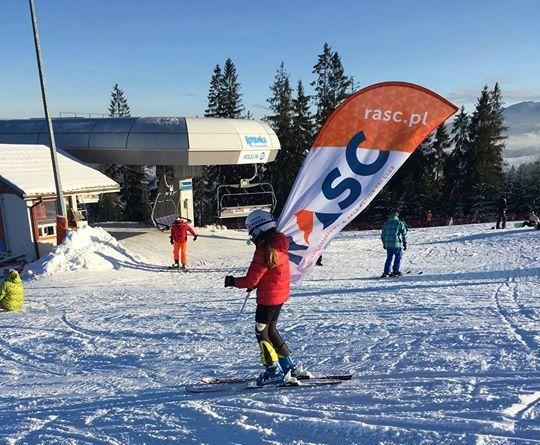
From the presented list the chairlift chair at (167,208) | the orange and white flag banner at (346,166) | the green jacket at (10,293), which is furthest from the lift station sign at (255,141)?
the orange and white flag banner at (346,166)

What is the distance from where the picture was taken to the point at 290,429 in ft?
11.6

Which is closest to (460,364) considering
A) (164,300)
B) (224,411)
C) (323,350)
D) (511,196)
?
(323,350)

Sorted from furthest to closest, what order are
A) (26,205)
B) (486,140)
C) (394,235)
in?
1. (486,140)
2. (26,205)
3. (394,235)

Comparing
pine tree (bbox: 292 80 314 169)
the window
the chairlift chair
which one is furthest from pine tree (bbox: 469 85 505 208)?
the window

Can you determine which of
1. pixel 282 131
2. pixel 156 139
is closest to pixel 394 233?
pixel 156 139

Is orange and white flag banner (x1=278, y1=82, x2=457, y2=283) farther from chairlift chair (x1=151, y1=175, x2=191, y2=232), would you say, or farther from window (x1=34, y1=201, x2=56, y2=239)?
chairlift chair (x1=151, y1=175, x2=191, y2=232)

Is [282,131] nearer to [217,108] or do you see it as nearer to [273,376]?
[217,108]

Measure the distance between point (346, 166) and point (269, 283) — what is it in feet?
6.44

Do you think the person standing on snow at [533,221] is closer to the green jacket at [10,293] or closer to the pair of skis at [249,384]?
the pair of skis at [249,384]

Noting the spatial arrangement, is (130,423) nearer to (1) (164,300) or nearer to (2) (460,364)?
(2) (460,364)

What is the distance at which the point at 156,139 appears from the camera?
18.9 m

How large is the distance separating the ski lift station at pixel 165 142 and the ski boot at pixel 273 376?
15.1 metres

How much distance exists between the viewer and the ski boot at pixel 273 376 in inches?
173

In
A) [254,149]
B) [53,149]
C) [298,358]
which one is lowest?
[298,358]
